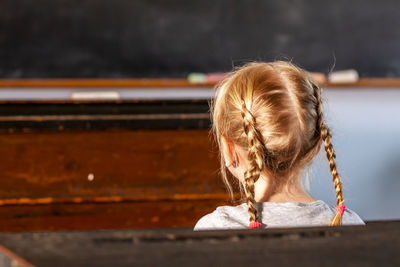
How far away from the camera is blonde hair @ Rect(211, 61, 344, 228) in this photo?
98 centimetres

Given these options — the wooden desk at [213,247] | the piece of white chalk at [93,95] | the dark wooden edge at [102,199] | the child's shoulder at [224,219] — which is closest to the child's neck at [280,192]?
the child's shoulder at [224,219]

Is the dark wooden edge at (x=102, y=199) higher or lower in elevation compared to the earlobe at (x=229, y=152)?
lower

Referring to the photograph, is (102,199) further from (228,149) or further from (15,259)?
(15,259)

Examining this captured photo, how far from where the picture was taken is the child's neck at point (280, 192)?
101 centimetres

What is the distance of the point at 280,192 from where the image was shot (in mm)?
1037

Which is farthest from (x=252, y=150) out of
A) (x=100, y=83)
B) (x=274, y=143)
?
(x=100, y=83)

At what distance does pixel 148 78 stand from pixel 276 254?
7.01 ft

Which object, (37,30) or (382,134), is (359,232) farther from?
(382,134)

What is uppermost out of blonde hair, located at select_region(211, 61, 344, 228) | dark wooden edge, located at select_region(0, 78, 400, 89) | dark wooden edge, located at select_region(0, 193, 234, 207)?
blonde hair, located at select_region(211, 61, 344, 228)

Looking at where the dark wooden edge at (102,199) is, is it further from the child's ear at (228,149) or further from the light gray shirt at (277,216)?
the light gray shirt at (277,216)

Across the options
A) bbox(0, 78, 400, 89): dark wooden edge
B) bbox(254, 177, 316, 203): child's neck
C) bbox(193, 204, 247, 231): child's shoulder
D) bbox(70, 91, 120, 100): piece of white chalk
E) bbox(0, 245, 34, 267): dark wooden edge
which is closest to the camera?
bbox(0, 245, 34, 267): dark wooden edge

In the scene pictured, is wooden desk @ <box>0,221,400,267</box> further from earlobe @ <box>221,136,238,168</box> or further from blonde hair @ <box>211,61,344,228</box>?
earlobe @ <box>221,136,238,168</box>

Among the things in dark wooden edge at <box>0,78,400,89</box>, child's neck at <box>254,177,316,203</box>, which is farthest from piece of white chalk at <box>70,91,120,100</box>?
child's neck at <box>254,177,316,203</box>

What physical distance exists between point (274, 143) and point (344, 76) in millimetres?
1685
